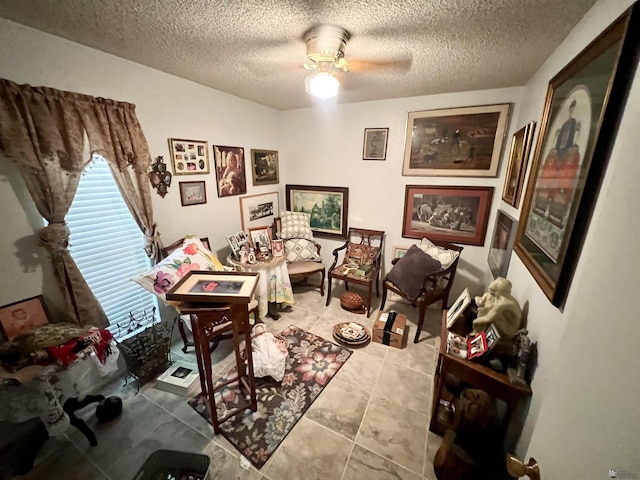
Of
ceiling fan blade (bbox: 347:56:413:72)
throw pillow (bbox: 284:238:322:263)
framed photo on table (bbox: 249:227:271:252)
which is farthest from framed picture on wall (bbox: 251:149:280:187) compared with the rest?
ceiling fan blade (bbox: 347:56:413:72)

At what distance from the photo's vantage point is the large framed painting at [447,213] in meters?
2.81

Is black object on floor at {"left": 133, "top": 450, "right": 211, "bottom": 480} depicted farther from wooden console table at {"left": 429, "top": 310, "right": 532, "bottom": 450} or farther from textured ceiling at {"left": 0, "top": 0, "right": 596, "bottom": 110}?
textured ceiling at {"left": 0, "top": 0, "right": 596, "bottom": 110}

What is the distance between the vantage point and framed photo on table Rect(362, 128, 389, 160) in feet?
10.1

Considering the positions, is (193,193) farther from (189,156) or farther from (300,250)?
(300,250)

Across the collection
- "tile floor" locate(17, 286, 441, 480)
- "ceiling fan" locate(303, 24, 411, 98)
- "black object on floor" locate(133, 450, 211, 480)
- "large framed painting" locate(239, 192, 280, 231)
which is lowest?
"tile floor" locate(17, 286, 441, 480)

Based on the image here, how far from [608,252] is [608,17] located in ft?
3.96

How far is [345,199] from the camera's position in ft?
11.3

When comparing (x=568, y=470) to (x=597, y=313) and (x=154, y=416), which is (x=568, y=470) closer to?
(x=597, y=313)

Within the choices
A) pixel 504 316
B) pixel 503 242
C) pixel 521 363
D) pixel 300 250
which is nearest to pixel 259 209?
pixel 300 250

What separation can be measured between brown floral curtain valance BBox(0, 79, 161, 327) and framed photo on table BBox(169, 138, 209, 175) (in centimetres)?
33

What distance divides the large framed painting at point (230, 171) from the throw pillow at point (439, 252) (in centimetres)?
237

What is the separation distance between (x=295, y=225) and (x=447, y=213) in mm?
1974

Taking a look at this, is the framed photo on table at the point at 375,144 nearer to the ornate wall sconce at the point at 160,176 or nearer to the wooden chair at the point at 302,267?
the wooden chair at the point at 302,267

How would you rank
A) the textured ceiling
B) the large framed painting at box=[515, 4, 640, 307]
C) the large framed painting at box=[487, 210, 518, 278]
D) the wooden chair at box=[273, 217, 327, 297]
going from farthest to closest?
the wooden chair at box=[273, 217, 327, 297] → the large framed painting at box=[487, 210, 518, 278] → the textured ceiling → the large framed painting at box=[515, 4, 640, 307]
